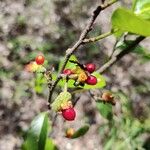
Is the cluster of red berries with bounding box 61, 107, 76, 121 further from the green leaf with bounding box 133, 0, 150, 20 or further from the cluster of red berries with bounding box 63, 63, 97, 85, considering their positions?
the green leaf with bounding box 133, 0, 150, 20

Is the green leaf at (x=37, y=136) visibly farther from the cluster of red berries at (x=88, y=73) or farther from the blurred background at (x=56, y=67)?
the blurred background at (x=56, y=67)

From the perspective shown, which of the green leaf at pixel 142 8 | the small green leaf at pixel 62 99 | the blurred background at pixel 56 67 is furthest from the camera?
the blurred background at pixel 56 67

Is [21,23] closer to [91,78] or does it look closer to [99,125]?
[99,125]

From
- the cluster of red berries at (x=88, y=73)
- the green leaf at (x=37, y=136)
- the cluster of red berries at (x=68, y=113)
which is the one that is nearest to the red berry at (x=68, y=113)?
the cluster of red berries at (x=68, y=113)

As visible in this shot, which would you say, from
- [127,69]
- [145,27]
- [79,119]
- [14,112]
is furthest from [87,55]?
[145,27]

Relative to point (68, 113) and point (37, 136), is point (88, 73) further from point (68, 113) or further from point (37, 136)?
point (37, 136)

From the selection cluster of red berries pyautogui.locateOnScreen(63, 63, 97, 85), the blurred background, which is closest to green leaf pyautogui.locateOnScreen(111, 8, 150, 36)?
cluster of red berries pyautogui.locateOnScreen(63, 63, 97, 85)
